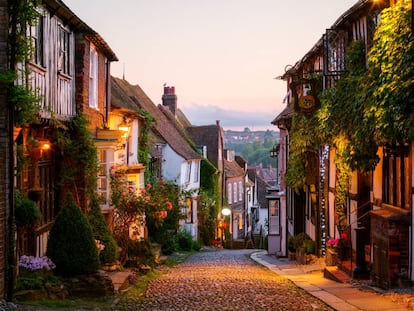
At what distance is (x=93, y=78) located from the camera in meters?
19.9

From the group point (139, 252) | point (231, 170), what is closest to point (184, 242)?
point (139, 252)

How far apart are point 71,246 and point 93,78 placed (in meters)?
7.40

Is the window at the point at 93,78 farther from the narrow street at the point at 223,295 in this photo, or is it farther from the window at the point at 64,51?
the narrow street at the point at 223,295

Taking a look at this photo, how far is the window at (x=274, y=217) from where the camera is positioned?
37.1 metres

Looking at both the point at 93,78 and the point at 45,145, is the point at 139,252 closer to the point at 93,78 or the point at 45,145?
the point at 93,78

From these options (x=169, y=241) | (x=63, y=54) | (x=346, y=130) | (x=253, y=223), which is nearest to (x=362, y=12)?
(x=346, y=130)

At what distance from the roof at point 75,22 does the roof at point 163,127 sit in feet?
66.6

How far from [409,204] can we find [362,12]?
6.05 metres

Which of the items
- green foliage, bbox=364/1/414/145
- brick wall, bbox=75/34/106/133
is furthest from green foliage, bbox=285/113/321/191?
green foliage, bbox=364/1/414/145

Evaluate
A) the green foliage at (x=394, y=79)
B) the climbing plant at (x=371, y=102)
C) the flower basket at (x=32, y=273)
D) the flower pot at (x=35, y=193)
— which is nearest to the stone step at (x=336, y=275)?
the climbing plant at (x=371, y=102)

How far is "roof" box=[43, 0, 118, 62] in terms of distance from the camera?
14709 mm

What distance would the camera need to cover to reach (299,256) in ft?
86.1

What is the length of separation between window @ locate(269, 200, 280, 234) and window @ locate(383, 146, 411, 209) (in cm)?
2157

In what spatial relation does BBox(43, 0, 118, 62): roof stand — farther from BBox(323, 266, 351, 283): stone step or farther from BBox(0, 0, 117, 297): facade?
BBox(323, 266, 351, 283): stone step
